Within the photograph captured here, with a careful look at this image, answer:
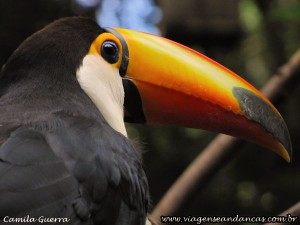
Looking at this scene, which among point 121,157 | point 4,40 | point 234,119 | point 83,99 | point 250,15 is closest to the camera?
point 121,157

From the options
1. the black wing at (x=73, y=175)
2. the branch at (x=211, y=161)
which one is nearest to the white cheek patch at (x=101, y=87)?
the black wing at (x=73, y=175)

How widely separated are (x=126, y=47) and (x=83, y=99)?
1.10ft

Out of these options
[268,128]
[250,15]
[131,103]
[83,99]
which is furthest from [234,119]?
[250,15]

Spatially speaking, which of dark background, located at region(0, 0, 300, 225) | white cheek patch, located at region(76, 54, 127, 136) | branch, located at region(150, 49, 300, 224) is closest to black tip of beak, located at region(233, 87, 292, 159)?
branch, located at region(150, 49, 300, 224)

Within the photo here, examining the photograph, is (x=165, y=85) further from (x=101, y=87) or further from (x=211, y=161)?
(x=211, y=161)

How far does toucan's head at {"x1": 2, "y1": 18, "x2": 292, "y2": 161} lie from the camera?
264 centimetres

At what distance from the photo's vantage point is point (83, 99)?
2.53 metres

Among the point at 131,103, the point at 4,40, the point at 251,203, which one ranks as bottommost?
the point at 251,203

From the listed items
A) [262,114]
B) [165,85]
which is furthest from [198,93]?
[262,114]

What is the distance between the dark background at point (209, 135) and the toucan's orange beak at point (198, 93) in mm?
Answer: 1203

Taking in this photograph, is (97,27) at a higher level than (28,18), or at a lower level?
higher

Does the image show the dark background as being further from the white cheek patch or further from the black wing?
the black wing

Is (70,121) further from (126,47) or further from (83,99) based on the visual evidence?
(126,47)

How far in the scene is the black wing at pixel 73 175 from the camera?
191 centimetres
